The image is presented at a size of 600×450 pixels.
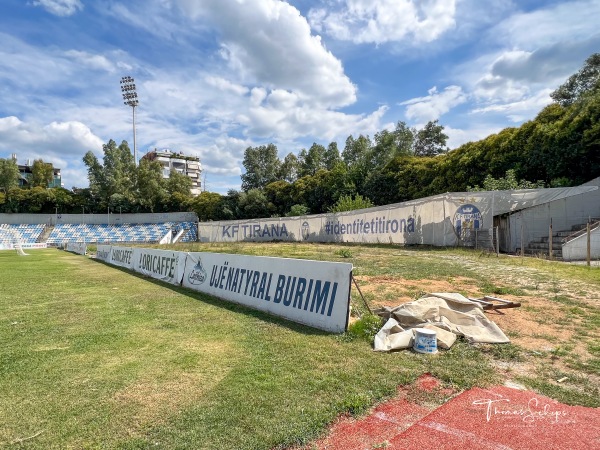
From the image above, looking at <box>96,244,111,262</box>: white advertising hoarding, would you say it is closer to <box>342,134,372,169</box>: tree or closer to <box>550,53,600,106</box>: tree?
<box>550,53,600,106</box>: tree

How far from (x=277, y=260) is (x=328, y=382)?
3.56m

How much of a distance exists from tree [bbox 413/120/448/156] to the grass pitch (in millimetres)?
49269

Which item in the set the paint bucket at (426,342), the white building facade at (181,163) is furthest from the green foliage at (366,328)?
the white building facade at (181,163)

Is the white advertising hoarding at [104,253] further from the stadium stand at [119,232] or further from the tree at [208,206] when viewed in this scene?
the tree at [208,206]

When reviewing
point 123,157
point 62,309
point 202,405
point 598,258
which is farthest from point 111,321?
point 123,157

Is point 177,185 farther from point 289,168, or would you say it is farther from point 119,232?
point 289,168

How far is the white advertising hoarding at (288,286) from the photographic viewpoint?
5.84 meters

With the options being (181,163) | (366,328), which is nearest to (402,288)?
(366,328)

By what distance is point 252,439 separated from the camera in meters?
2.88

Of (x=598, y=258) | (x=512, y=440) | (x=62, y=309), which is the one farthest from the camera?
(x=598, y=258)

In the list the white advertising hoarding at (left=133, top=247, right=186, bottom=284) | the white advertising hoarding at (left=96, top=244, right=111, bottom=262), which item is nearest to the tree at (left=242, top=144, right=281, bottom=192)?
the white advertising hoarding at (left=96, top=244, right=111, bottom=262)

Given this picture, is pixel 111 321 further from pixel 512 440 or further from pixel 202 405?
pixel 512 440

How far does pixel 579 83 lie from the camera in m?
30.6

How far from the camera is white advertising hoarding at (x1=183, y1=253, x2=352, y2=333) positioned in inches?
230
